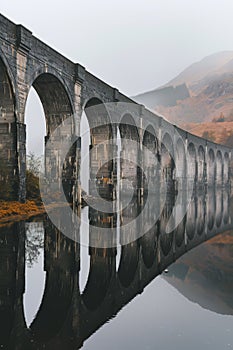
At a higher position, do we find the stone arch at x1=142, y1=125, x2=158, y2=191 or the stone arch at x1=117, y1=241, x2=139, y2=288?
the stone arch at x1=142, y1=125, x2=158, y2=191

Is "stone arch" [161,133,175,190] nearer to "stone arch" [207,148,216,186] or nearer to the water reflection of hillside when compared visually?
"stone arch" [207,148,216,186]

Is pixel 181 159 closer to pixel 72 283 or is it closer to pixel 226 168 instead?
pixel 226 168

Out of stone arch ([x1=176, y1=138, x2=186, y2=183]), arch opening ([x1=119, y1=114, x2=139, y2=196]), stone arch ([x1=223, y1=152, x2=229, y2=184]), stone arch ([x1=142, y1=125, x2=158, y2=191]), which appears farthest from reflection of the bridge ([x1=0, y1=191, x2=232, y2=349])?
stone arch ([x1=223, y1=152, x2=229, y2=184])

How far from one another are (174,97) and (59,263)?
15235cm

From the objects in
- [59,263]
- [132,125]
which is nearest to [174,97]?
[132,125]

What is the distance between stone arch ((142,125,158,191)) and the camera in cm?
3064

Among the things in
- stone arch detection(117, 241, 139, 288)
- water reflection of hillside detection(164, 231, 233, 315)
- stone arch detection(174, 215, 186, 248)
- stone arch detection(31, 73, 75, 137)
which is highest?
stone arch detection(31, 73, 75, 137)

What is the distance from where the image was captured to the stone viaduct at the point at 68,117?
44.7 ft

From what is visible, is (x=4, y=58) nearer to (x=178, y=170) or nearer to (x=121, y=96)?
(x=121, y=96)

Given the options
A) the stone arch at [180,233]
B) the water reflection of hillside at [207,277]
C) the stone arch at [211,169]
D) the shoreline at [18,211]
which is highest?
the stone arch at [211,169]

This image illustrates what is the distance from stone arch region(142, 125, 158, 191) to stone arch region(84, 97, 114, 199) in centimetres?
755

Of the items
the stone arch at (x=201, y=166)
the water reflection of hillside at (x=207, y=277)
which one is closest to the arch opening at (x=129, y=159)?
the water reflection of hillside at (x=207, y=277)

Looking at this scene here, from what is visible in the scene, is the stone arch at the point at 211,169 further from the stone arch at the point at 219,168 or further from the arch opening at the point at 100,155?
the arch opening at the point at 100,155

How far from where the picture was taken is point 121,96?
2458 centimetres
